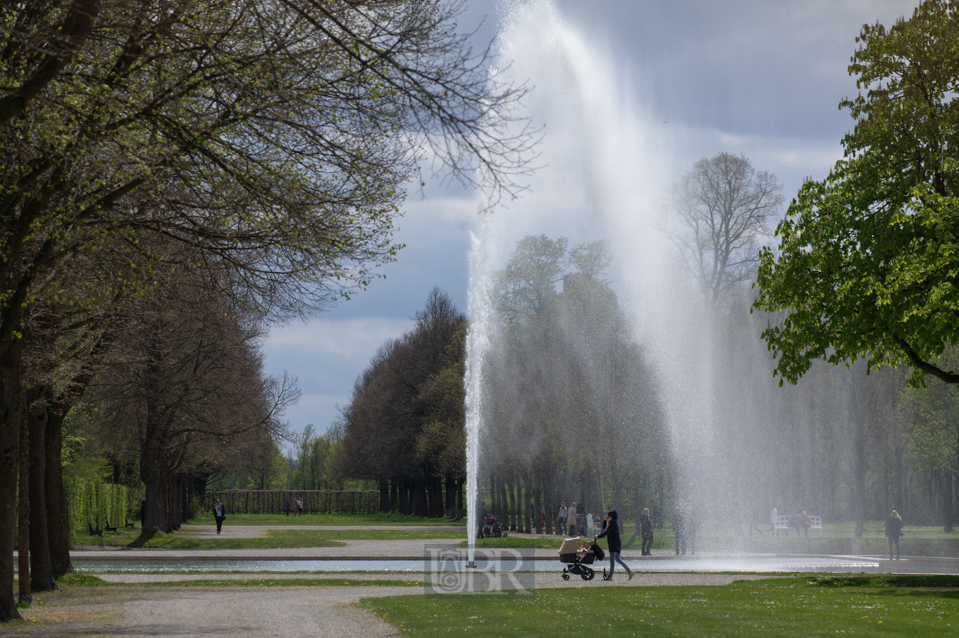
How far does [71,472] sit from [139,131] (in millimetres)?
36840

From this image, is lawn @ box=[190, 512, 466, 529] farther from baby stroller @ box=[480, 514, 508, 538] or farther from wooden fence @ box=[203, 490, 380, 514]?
baby stroller @ box=[480, 514, 508, 538]

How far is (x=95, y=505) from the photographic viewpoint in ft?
147

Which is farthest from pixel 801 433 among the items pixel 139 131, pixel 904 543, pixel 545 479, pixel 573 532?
pixel 139 131

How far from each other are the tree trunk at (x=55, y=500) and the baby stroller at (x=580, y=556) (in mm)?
11317

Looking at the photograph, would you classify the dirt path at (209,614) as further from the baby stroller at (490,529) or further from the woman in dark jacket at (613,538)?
the baby stroller at (490,529)

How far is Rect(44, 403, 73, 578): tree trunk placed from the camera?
66.1 feet

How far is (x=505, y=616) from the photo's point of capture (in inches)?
532

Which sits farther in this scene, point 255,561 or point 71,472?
point 71,472

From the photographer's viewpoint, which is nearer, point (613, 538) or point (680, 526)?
point (613, 538)

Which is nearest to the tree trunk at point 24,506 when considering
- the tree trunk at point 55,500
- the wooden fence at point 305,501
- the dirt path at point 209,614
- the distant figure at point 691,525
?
the dirt path at point 209,614

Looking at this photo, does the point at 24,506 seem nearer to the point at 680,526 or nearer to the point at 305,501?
the point at 680,526

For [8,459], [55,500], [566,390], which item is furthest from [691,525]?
[8,459]

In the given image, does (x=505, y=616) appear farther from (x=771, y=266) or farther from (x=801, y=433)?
(x=801, y=433)

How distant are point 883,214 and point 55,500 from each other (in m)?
19.6
